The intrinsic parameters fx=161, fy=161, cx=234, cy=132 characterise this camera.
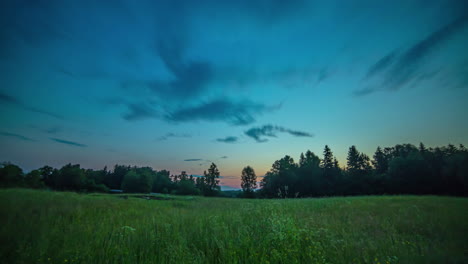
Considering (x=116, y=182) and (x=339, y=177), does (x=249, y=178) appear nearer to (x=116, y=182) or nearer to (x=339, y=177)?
(x=339, y=177)

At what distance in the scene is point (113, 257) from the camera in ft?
11.0

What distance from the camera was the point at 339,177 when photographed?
51.6m

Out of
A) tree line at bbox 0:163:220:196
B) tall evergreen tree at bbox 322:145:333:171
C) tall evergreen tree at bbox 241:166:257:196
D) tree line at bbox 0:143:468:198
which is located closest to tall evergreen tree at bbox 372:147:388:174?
tree line at bbox 0:143:468:198

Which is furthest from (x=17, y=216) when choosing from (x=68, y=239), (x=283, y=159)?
(x=283, y=159)

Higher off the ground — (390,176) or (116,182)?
(390,176)

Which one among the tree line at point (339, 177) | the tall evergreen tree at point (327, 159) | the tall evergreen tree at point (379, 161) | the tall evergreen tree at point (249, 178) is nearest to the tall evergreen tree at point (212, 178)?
the tree line at point (339, 177)

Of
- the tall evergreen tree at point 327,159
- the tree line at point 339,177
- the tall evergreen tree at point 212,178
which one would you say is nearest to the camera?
the tree line at point 339,177

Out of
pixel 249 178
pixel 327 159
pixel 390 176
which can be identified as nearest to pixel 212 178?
pixel 249 178

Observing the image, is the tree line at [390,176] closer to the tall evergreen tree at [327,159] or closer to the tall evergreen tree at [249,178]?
the tall evergreen tree at [327,159]

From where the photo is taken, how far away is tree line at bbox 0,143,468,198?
3714 cm

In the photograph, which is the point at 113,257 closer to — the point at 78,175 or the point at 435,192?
the point at 435,192

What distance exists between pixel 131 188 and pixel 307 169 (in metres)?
69.3

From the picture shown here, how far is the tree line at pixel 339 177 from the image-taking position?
3714cm

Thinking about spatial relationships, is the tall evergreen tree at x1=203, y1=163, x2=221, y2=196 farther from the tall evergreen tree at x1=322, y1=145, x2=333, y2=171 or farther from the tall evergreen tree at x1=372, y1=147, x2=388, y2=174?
the tall evergreen tree at x1=372, y1=147, x2=388, y2=174
